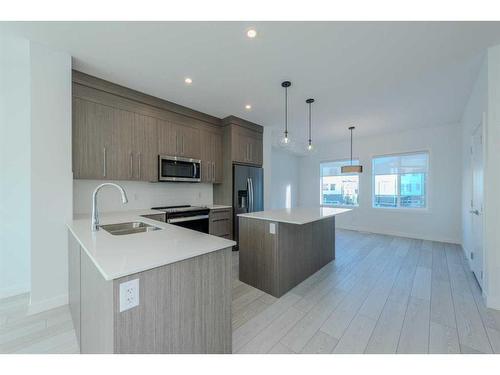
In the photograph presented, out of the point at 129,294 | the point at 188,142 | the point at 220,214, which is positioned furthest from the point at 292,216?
the point at 188,142

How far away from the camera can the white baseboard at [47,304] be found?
204 centimetres

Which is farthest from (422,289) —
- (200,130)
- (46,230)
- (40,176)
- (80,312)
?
(40,176)

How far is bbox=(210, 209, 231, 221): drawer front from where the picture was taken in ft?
12.2

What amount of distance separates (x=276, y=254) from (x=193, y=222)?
1659mm

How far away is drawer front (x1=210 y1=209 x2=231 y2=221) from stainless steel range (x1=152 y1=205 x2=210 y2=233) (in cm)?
11

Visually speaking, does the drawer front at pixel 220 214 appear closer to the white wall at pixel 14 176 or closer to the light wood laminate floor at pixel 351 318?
the light wood laminate floor at pixel 351 318

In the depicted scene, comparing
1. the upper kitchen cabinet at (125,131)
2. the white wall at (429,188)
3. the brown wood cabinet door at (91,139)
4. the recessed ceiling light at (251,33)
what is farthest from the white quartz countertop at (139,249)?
the white wall at (429,188)

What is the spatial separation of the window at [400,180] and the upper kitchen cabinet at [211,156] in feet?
14.1

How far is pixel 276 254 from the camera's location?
2.37 m

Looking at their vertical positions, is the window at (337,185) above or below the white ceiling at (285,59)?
below

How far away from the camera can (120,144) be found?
2.88m

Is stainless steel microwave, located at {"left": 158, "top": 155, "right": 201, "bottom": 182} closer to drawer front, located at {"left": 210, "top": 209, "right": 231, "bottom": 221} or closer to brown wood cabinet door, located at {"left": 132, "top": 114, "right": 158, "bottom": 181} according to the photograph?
brown wood cabinet door, located at {"left": 132, "top": 114, "right": 158, "bottom": 181}

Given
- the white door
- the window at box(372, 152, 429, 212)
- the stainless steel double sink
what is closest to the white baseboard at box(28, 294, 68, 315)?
the stainless steel double sink
